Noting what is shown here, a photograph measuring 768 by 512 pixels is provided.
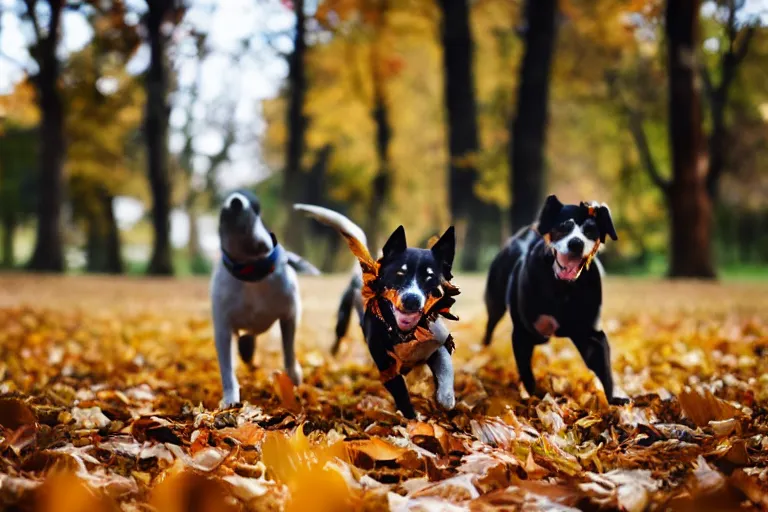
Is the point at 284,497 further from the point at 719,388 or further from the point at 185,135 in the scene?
the point at 185,135

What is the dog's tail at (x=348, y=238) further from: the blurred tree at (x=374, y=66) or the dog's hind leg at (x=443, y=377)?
the blurred tree at (x=374, y=66)

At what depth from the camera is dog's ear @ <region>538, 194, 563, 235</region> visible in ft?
11.2

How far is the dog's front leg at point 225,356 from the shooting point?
155 inches

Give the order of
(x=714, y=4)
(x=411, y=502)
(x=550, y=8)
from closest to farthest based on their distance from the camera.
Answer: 1. (x=411, y=502)
2. (x=550, y=8)
3. (x=714, y=4)

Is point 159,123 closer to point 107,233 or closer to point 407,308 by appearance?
point 107,233

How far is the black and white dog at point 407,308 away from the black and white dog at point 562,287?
57cm

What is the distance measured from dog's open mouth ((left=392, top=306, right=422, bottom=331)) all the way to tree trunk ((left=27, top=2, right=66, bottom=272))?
58.5ft

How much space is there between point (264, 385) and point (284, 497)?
2271mm

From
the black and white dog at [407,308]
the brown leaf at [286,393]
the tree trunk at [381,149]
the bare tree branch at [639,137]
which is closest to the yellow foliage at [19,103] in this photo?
the tree trunk at [381,149]

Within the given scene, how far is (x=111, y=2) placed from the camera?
18.7m

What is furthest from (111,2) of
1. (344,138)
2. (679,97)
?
(679,97)

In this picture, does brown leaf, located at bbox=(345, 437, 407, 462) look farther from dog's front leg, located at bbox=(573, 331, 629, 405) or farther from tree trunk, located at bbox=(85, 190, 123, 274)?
tree trunk, located at bbox=(85, 190, 123, 274)

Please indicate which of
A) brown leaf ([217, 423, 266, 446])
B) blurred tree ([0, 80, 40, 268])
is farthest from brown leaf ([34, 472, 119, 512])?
blurred tree ([0, 80, 40, 268])

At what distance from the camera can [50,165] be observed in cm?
1911
